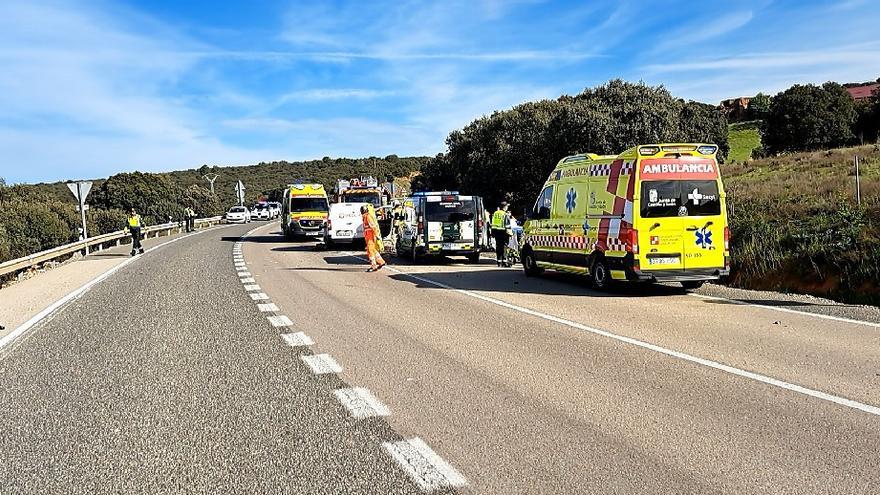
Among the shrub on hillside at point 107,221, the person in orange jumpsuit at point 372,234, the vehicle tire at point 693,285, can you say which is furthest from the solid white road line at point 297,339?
the shrub on hillside at point 107,221

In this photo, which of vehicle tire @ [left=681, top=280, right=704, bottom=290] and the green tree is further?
the green tree

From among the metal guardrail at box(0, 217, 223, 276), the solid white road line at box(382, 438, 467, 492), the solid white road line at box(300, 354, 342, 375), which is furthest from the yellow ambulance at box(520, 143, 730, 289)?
the metal guardrail at box(0, 217, 223, 276)

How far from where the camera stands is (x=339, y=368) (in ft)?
25.4

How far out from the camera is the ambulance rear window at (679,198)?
43.2 feet

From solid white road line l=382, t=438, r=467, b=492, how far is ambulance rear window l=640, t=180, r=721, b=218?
29.0ft

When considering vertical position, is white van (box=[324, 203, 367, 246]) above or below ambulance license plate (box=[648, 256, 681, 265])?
above

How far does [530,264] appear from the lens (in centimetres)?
1753

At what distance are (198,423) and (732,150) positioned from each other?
84.8 metres

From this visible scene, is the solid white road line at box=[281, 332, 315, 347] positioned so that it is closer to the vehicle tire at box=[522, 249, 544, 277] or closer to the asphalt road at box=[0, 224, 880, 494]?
the asphalt road at box=[0, 224, 880, 494]

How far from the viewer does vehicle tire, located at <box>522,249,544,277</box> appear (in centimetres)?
1734

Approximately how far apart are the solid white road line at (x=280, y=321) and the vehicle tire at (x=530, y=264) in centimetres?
715

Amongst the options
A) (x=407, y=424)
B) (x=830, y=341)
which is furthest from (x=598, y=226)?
(x=407, y=424)

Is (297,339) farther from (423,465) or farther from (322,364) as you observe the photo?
(423,465)

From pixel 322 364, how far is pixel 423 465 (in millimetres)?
3360
